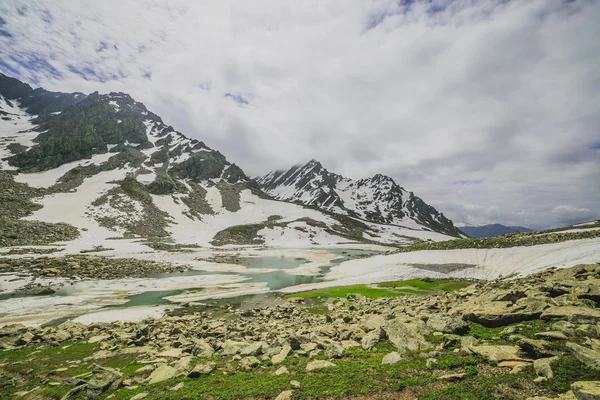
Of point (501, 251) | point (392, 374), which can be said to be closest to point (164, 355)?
point (392, 374)

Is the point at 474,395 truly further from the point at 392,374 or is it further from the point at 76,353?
the point at 76,353

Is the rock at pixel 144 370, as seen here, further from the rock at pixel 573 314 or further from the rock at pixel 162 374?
the rock at pixel 573 314

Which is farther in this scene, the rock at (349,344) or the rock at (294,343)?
the rock at (294,343)

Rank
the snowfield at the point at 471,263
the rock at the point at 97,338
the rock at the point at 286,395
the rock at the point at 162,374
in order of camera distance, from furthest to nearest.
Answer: the snowfield at the point at 471,263, the rock at the point at 97,338, the rock at the point at 162,374, the rock at the point at 286,395

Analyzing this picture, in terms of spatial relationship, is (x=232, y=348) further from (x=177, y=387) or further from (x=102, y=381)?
(x=102, y=381)

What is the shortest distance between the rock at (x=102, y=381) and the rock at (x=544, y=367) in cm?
1692

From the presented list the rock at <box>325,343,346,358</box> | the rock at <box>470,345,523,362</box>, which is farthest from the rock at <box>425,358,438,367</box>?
the rock at <box>325,343,346,358</box>

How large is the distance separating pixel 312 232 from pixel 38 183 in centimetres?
14616

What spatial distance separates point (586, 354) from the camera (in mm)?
8852

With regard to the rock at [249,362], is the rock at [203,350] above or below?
below

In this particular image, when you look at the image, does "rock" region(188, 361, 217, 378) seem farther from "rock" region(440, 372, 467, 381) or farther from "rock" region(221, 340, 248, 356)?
"rock" region(440, 372, 467, 381)

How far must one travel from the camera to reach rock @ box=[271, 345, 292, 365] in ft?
44.4

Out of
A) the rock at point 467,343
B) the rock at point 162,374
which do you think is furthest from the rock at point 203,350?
the rock at point 467,343

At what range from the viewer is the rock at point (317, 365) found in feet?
39.7
